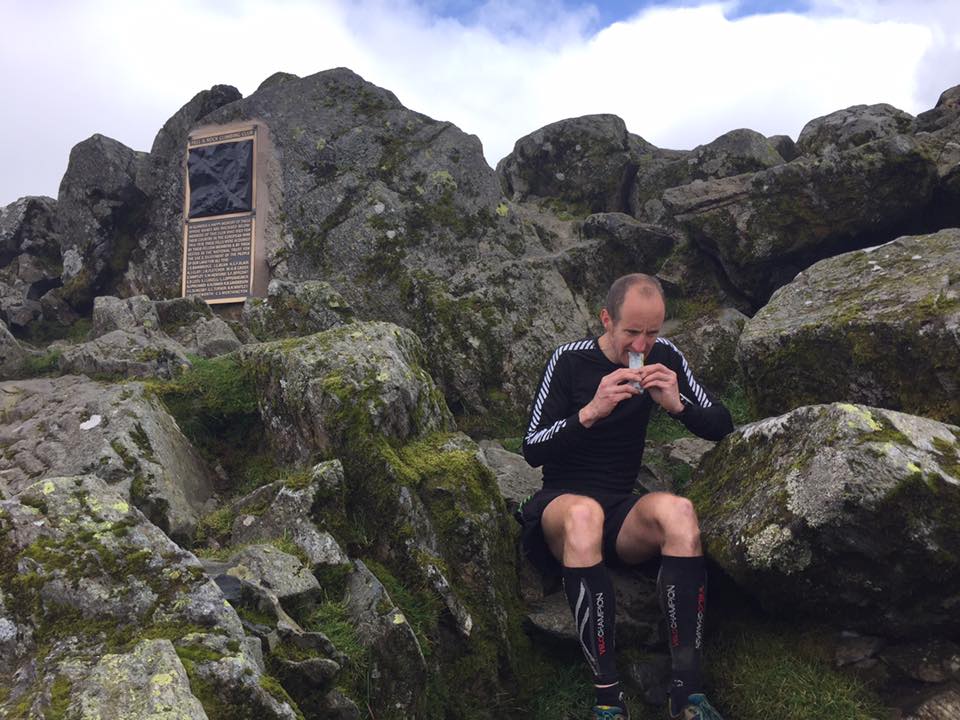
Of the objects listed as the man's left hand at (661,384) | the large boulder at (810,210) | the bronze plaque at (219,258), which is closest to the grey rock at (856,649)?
the man's left hand at (661,384)

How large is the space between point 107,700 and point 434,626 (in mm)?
3011

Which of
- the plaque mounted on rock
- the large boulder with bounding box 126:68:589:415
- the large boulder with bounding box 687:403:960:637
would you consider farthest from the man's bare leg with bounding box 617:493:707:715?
the plaque mounted on rock

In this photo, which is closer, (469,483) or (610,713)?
(610,713)

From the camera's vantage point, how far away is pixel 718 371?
41.7ft

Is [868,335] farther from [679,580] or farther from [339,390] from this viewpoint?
[339,390]

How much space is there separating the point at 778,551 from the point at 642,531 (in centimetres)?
119

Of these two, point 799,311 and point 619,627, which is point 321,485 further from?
point 799,311

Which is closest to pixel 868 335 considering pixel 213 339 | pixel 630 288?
pixel 630 288

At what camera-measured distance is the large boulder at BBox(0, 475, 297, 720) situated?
399 cm

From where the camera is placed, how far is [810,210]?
13.8 meters

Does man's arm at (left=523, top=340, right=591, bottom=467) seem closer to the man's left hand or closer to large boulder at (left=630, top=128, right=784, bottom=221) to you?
the man's left hand

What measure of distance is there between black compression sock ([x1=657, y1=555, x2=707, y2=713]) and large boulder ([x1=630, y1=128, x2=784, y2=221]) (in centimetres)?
1335

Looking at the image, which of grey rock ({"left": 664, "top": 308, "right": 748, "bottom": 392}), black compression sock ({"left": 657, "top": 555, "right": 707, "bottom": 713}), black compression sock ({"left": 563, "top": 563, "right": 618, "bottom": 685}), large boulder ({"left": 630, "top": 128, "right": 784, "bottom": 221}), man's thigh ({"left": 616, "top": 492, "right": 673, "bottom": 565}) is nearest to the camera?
black compression sock ({"left": 657, "top": 555, "right": 707, "bottom": 713})

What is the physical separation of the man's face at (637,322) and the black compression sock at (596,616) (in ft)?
7.24
